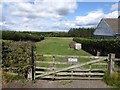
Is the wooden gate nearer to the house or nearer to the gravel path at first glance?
the gravel path

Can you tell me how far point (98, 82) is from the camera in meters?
8.52

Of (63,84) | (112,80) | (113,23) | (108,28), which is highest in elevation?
(113,23)

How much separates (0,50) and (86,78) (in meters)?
3.65

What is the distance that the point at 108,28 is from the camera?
1548 inches

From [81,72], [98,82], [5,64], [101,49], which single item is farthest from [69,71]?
[101,49]

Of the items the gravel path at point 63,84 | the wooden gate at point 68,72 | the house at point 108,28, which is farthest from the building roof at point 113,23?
the gravel path at point 63,84

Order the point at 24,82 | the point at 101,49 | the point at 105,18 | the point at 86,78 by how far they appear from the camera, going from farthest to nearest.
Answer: the point at 105,18 < the point at 101,49 < the point at 86,78 < the point at 24,82

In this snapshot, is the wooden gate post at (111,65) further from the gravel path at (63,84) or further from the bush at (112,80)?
the gravel path at (63,84)

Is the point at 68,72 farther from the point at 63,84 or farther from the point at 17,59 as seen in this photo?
the point at 17,59

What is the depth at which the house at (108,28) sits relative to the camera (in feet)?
118

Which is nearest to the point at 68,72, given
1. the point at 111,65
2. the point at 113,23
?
the point at 111,65

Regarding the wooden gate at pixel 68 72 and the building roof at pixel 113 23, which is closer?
the wooden gate at pixel 68 72

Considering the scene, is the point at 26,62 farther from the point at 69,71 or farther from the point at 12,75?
the point at 69,71

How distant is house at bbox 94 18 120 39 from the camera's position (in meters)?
35.9
